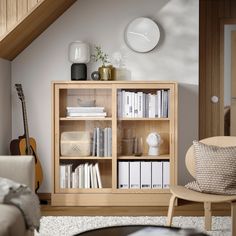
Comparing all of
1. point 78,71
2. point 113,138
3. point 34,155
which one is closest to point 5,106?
point 34,155

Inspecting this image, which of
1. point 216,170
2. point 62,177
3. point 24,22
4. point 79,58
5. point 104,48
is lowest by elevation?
point 62,177

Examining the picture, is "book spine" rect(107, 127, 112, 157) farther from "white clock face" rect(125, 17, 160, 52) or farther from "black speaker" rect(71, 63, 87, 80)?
"white clock face" rect(125, 17, 160, 52)

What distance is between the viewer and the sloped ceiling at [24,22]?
4.32m

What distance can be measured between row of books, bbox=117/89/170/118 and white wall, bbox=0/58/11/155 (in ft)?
3.53

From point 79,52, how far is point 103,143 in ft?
2.91

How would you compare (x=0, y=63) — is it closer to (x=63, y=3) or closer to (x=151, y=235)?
(x=63, y=3)

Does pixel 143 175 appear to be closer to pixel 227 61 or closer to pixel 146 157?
pixel 146 157

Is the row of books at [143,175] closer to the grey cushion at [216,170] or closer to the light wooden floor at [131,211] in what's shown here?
the light wooden floor at [131,211]

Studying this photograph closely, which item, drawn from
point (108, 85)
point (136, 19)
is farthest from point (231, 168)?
point (136, 19)

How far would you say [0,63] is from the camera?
4.86m

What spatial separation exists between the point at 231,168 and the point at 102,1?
7.44 feet

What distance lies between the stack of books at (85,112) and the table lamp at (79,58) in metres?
0.31

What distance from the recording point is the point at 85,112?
4.93 metres

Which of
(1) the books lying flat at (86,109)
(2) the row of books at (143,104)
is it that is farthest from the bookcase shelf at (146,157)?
(1) the books lying flat at (86,109)
